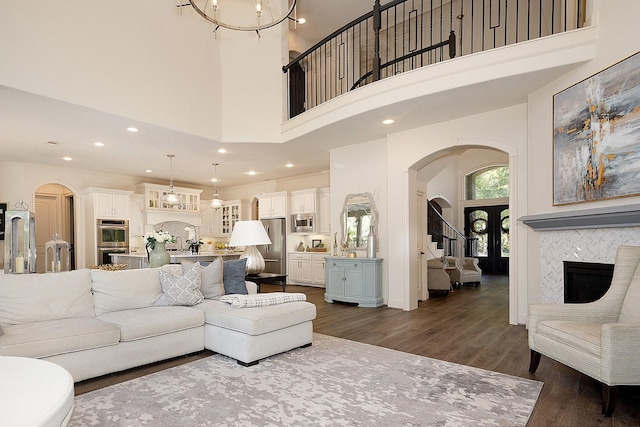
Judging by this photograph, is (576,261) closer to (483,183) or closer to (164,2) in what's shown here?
(164,2)

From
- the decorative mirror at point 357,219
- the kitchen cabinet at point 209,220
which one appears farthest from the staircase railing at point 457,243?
the kitchen cabinet at point 209,220

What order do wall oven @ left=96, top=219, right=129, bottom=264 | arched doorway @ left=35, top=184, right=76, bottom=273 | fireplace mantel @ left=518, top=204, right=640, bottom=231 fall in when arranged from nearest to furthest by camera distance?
1. fireplace mantel @ left=518, top=204, right=640, bottom=231
2. wall oven @ left=96, top=219, right=129, bottom=264
3. arched doorway @ left=35, top=184, right=76, bottom=273

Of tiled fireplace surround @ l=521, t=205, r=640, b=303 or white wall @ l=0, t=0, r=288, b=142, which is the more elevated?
white wall @ l=0, t=0, r=288, b=142

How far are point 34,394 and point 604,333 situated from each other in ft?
9.91

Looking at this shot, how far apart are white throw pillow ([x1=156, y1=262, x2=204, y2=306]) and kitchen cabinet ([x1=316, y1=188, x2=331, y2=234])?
4.95 metres

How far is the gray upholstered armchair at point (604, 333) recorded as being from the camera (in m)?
2.30

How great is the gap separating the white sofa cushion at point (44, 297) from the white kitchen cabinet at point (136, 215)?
593 cm

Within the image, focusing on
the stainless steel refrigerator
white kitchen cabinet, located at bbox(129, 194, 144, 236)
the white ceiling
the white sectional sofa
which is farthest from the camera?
the stainless steel refrigerator

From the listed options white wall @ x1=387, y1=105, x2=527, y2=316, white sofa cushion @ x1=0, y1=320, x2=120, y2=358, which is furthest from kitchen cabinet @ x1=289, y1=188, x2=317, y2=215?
white sofa cushion @ x1=0, y1=320, x2=120, y2=358

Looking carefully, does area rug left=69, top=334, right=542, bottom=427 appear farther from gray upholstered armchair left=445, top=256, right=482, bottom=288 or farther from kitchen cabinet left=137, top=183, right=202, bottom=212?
kitchen cabinet left=137, top=183, right=202, bottom=212

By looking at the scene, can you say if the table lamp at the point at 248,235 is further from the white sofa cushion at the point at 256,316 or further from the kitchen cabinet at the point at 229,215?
the kitchen cabinet at the point at 229,215

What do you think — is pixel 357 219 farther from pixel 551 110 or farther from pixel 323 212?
pixel 551 110

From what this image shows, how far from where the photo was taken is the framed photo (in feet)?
10.5

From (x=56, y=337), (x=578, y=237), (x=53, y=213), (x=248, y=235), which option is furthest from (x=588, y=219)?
(x=53, y=213)
